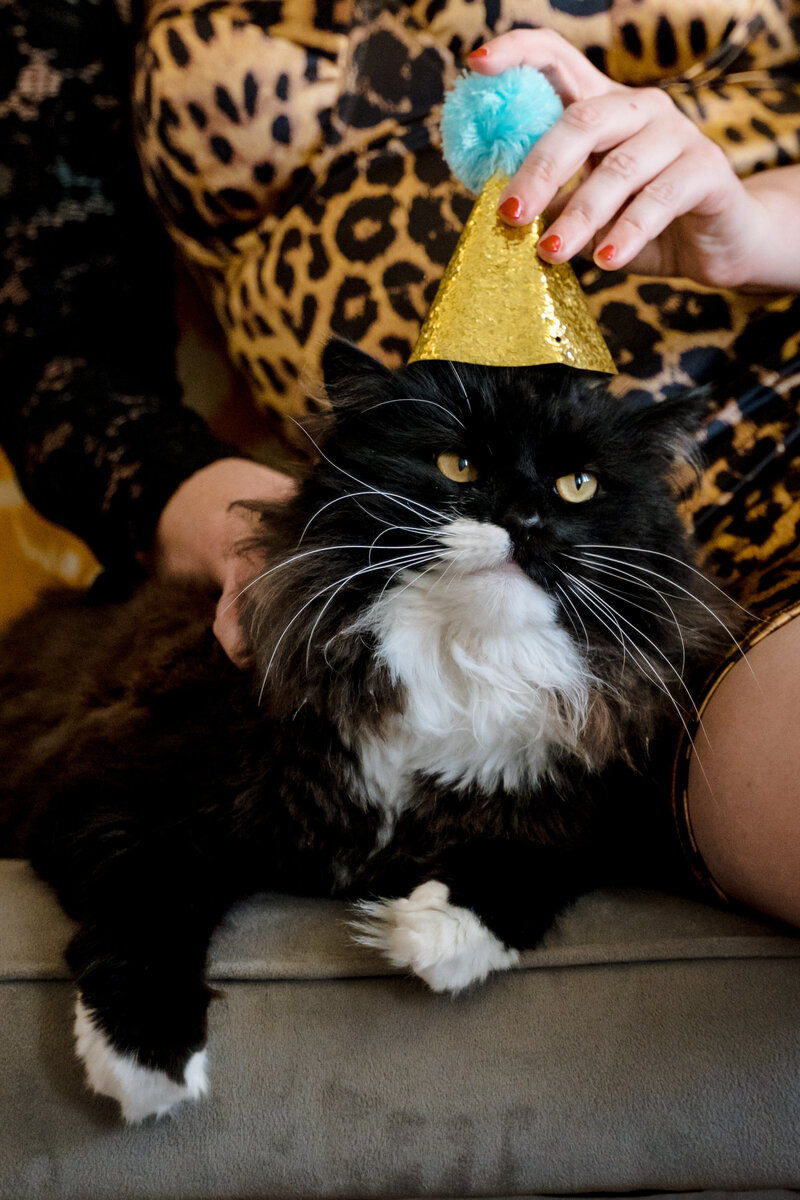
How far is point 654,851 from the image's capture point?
2.92ft

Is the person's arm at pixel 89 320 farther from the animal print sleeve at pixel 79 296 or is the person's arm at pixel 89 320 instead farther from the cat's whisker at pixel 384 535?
the cat's whisker at pixel 384 535

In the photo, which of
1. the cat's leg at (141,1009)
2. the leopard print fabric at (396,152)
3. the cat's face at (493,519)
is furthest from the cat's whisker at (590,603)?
A: the cat's leg at (141,1009)

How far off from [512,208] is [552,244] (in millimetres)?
44

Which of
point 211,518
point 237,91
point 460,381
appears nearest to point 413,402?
point 460,381

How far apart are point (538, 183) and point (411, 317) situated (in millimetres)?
457

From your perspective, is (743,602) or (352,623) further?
(743,602)

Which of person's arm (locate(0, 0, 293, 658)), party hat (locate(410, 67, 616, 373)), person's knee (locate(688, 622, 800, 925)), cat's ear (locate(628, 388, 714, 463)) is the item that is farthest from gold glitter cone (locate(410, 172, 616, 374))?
person's arm (locate(0, 0, 293, 658))

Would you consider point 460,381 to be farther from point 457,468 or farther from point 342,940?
point 342,940

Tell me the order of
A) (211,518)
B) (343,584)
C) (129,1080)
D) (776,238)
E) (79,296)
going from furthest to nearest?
(79,296), (211,518), (776,238), (343,584), (129,1080)

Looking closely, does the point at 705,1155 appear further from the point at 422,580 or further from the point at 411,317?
the point at 411,317

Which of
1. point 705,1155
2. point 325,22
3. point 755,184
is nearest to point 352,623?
point 705,1155

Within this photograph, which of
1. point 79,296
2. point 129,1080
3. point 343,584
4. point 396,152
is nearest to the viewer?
point 129,1080

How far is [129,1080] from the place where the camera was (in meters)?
0.67

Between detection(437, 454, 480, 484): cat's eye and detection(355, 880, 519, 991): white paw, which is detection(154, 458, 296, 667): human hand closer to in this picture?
detection(437, 454, 480, 484): cat's eye
